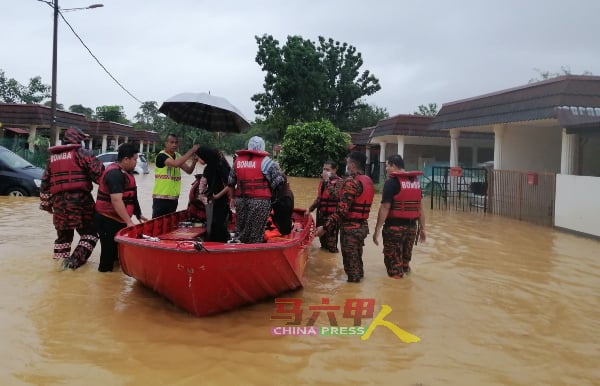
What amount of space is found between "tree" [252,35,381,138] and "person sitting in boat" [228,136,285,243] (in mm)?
31502

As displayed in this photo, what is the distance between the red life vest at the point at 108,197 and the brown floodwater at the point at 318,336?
844mm

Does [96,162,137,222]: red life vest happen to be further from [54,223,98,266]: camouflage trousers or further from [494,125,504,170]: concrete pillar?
[494,125,504,170]: concrete pillar

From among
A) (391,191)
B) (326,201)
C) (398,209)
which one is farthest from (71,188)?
(398,209)

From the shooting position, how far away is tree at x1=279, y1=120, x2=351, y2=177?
29.6m

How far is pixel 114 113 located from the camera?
5528 cm

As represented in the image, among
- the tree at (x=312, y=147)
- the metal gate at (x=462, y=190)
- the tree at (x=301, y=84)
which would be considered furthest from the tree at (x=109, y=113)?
the metal gate at (x=462, y=190)

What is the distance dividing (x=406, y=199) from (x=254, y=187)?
2094 millimetres

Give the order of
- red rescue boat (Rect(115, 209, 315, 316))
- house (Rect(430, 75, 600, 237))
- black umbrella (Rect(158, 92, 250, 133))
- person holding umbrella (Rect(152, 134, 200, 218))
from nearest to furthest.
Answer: red rescue boat (Rect(115, 209, 315, 316)) < black umbrella (Rect(158, 92, 250, 133)) < person holding umbrella (Rect(152, 134, 200, 218)) < house (Rect(430, 75, 600, 237))

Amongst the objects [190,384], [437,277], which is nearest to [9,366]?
[190,384]

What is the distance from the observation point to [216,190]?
6.31 metres

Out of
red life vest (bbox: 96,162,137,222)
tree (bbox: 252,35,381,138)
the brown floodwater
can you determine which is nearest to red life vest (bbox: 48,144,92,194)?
red life vest (bbox: 96,162,137,222)

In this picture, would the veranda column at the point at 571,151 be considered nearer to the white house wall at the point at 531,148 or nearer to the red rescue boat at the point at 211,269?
the white house wall at the point at 531,148

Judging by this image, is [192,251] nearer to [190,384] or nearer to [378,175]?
[190,384]

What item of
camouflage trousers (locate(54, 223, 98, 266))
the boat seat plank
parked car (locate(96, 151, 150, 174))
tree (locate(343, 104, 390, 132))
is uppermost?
tree (locate(343, 104, 390, 132))
